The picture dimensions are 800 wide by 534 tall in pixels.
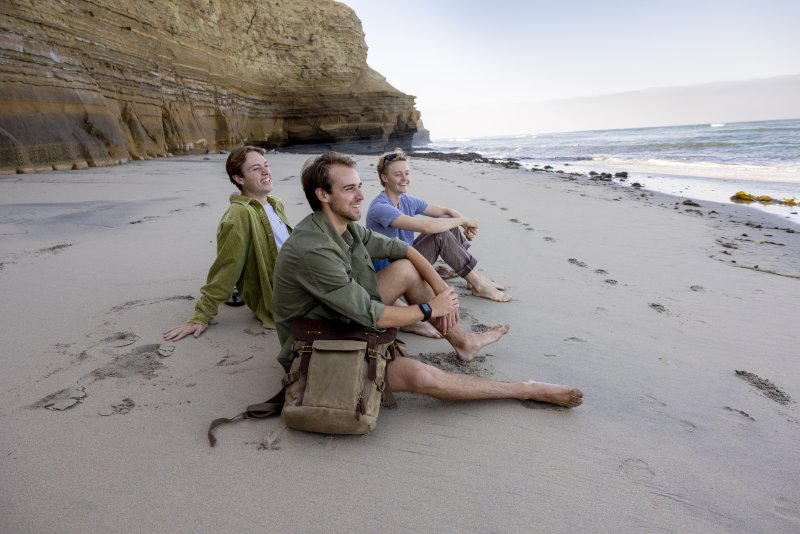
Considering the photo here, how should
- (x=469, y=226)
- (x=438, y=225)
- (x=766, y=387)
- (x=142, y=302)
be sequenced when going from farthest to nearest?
(x=469, y=226), (x=438, y=225), (x=142, y=302), (x=766, y=387)

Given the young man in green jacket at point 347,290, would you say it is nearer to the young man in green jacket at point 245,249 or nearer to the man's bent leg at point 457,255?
the young man in green jacket at point 245,249

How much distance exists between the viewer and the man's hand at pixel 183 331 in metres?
2.79

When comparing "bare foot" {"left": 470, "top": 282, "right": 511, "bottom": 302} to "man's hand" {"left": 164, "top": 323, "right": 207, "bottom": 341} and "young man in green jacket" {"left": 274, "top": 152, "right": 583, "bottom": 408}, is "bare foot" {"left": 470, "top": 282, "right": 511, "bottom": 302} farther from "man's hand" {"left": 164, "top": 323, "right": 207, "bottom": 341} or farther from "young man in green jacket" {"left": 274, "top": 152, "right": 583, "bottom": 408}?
"man's hand" {"left": 164, "top": 323, "right": 207, "bottom": 341}

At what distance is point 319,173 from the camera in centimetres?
216

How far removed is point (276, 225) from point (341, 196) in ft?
3.71

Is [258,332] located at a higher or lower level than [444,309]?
lower

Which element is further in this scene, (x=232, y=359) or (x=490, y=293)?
(x=490, y=293)

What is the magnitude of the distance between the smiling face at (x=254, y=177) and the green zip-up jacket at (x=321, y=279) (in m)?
1.00

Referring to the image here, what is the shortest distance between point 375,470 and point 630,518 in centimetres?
95

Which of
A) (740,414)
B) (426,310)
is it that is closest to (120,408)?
(426,310)

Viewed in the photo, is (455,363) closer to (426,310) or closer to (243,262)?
(426,310)

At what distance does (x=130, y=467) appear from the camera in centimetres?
176

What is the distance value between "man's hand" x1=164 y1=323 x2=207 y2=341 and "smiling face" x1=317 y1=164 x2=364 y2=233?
1.31 meters

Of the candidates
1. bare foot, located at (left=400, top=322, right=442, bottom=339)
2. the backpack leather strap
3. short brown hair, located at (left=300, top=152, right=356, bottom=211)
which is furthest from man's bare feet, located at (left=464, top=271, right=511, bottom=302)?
the backpack leather strap
